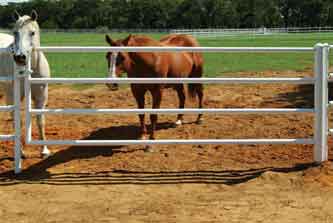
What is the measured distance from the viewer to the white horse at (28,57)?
6352 mm

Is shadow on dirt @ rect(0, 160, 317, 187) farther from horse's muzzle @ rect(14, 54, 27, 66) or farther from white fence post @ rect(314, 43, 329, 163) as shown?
horse's muzzle @ rect(14, 54, 27, 66)

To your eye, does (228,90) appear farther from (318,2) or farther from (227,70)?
(318,2)

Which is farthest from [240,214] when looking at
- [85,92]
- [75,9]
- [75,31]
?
[75,9]

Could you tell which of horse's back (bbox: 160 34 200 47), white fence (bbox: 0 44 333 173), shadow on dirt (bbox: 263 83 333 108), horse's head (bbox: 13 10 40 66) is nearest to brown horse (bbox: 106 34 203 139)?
horse's back (bbox: 160 34 200 47)

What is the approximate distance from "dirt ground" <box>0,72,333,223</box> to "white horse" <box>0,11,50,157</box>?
853 mm

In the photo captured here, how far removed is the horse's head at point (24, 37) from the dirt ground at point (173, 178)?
153cm

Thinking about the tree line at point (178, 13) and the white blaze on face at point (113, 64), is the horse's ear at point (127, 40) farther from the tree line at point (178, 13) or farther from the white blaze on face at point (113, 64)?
the tree line at point (178, 13)

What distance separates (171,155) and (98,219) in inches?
100

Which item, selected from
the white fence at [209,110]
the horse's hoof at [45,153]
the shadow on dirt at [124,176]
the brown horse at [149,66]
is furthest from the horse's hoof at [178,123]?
the horse's hoof at [45,153]

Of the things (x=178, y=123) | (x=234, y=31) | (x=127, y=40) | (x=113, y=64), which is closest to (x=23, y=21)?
(x=113, y=64)

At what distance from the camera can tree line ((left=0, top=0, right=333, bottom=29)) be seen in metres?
105

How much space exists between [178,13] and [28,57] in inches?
→ 4221

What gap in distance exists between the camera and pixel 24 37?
644cm

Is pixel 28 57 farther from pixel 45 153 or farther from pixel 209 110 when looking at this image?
pixel 209 110
